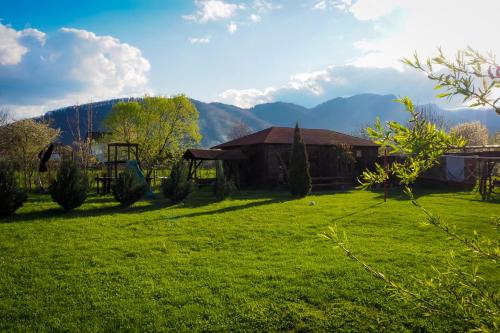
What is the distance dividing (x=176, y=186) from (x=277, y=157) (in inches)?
545

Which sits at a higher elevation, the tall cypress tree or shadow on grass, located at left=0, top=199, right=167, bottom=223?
the tall cypress tree

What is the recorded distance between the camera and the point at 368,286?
7180 mm

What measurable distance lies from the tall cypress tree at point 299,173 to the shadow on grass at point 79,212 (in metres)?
8.82

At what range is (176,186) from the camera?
1914 cm

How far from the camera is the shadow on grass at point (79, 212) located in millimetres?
14461

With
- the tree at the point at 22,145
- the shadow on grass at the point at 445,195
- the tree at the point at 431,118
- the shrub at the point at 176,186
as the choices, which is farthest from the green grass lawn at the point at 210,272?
the tree at the point at 22,145

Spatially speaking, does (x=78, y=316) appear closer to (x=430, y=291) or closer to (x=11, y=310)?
(x=11, y=310)

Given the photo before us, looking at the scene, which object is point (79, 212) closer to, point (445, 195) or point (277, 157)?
point (277, 157)

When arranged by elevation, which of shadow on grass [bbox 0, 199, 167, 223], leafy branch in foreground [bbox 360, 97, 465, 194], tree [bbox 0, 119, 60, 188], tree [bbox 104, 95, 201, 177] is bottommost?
shadow on grass [bbox 0, 199, 167, 223]

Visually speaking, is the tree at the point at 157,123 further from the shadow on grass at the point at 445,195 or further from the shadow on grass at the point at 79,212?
the shadow on grass at the point at 445,195

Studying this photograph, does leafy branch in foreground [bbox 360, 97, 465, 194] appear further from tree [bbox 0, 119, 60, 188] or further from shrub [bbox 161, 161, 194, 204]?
tree [bbox 0, 119, 60, 188]

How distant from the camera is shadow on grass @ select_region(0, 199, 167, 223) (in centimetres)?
1446

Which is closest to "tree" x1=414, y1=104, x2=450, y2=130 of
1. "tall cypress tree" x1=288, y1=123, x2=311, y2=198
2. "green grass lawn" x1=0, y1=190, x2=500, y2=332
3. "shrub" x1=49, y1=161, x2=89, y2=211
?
"green grass lawn" x1=0, y1=190, x2=500, y2=332

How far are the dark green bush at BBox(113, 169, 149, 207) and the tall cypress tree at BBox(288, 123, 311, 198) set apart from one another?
32.5ft
